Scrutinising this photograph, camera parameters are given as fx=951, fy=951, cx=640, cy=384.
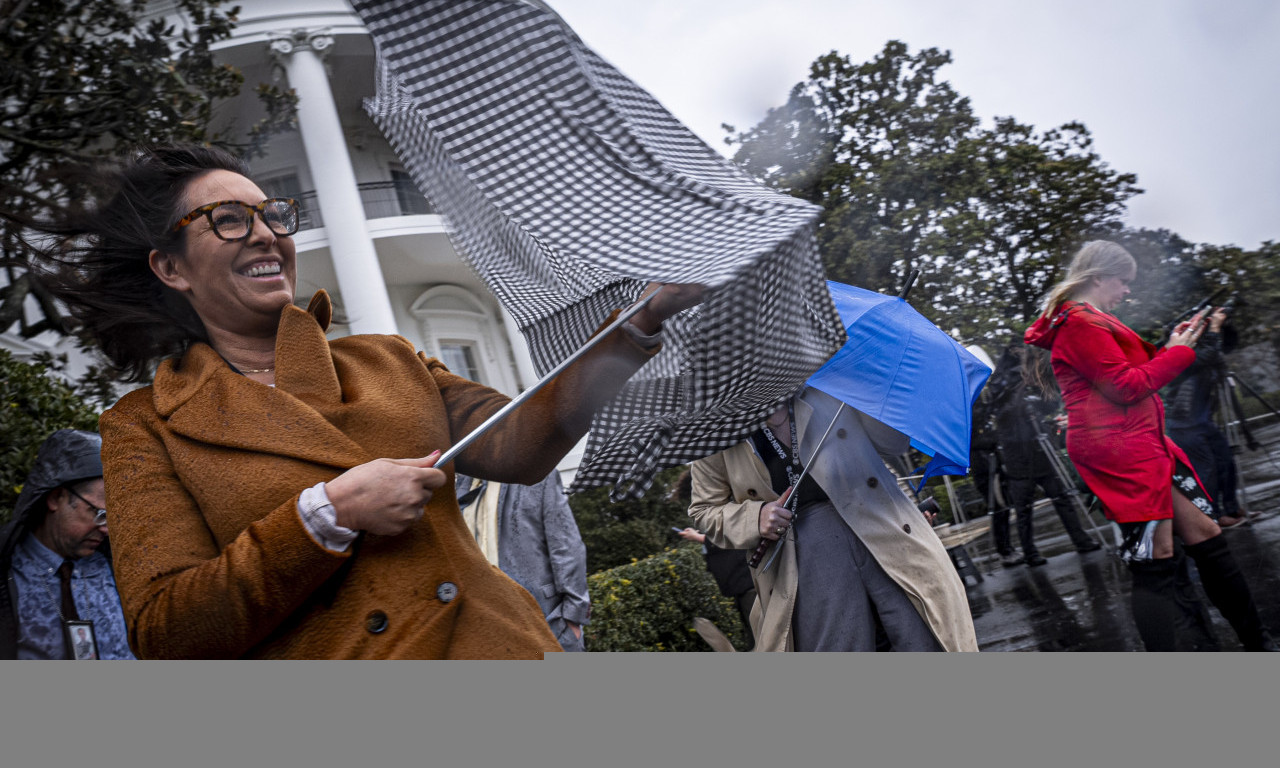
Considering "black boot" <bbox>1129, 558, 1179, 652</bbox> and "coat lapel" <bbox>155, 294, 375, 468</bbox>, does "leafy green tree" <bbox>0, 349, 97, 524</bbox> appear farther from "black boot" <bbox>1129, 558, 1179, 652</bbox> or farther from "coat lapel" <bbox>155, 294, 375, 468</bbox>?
"black boot" <bbox>1129, 558, 1179, 652</bbox>

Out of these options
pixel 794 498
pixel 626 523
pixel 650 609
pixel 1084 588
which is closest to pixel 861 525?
pixel 794 498

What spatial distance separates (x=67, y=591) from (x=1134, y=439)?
10.1 feet

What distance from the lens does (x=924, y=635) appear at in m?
2.31

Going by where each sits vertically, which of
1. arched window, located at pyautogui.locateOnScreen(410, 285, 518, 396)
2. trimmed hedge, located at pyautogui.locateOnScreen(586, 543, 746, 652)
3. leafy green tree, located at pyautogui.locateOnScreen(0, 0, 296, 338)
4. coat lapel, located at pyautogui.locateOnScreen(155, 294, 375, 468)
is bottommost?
trimmed hedge, located at pyautogui.locateOnScreen(586, 543, 746, 652)

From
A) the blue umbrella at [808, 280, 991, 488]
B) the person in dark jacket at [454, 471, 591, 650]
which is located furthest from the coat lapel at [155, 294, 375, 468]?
the person in dark jacket at [454, 471, 591, 650]

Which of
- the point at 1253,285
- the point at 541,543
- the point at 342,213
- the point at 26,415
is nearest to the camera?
the point at 1253,285

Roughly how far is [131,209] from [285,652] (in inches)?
32.1

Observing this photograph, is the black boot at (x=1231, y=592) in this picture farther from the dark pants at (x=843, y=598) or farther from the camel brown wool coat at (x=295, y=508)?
the camel brown wool coat at (x=295, y=508)

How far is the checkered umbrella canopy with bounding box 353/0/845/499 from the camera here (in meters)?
1.51

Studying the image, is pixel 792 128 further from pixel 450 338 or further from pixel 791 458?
pixel 450 338

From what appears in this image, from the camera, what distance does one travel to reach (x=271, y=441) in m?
1.43

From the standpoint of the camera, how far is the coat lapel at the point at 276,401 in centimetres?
143

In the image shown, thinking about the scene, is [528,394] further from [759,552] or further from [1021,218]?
[1021,218]

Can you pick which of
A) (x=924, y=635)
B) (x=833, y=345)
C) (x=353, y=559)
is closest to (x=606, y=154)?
(x=833, y=345)
